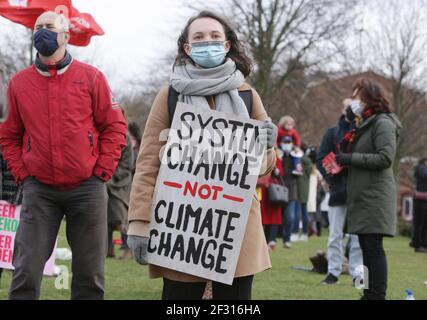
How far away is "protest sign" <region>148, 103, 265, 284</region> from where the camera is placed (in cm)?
435

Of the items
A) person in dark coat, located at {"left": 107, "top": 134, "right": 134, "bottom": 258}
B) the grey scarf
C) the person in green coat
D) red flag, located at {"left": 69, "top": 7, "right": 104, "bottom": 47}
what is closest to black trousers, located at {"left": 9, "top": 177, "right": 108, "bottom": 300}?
the grey scarf

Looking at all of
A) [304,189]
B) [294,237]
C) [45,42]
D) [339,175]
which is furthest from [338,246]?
[294,237]

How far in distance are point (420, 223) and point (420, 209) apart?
1.13ft

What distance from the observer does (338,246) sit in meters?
9.62

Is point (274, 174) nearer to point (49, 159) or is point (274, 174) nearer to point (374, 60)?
point (49, 159)

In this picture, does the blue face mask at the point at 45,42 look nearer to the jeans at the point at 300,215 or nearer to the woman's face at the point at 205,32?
the woman's face at the point at 205,32

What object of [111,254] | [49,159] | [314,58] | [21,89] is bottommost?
[111,254]

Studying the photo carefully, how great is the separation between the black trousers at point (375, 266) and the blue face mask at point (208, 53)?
11.5 feet

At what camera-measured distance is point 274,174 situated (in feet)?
45.6

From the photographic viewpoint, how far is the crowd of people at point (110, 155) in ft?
14.5

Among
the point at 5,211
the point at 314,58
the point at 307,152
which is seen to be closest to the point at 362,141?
the point at 5,211

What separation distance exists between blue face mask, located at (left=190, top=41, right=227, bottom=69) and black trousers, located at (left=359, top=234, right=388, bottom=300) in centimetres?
351
